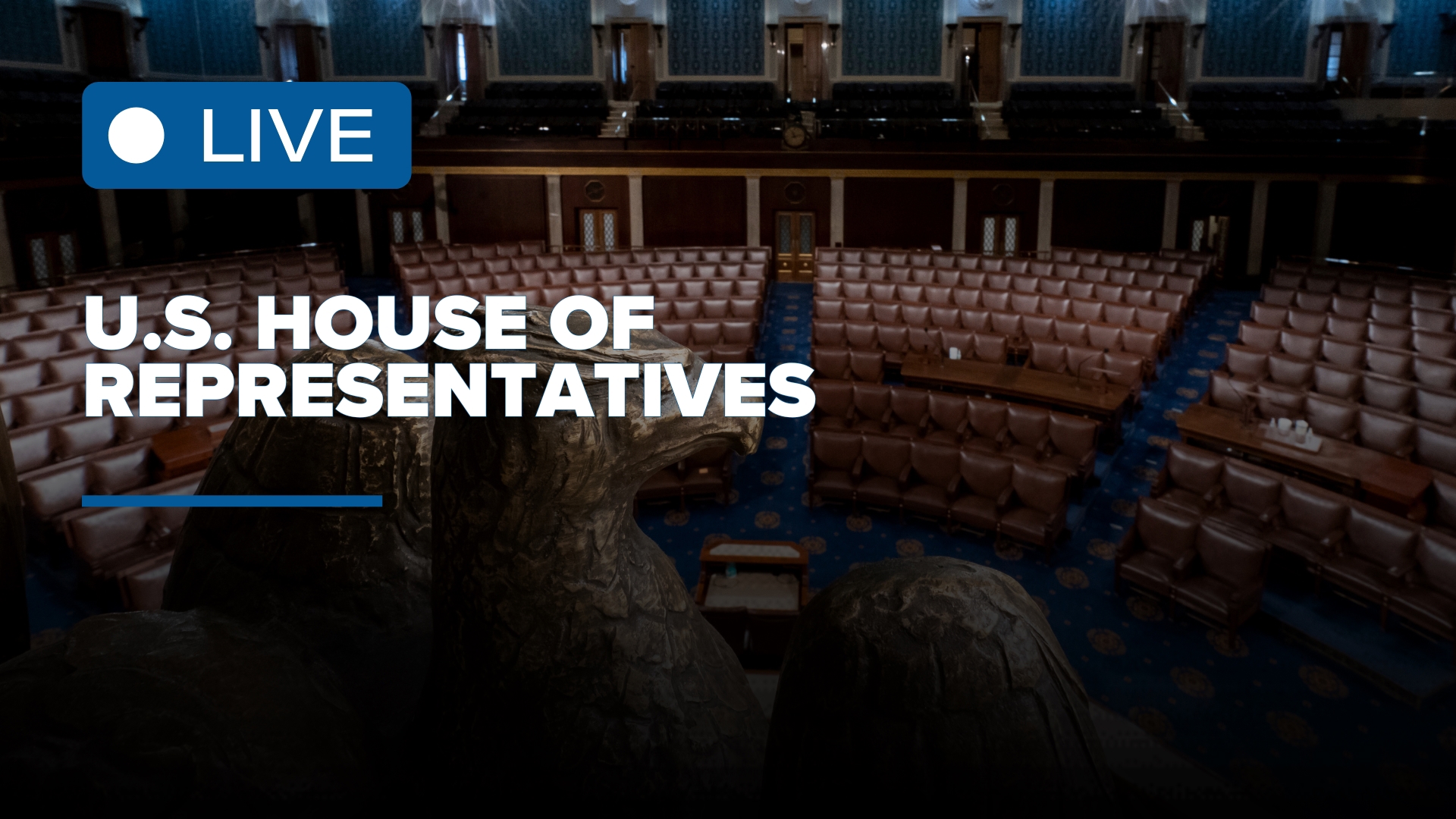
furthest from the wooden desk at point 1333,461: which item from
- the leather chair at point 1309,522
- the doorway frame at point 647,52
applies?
the doorway frame at point 647,52

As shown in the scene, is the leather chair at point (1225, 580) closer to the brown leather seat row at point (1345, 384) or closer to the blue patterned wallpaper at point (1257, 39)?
the brown leather seat row at point (1345, 384)

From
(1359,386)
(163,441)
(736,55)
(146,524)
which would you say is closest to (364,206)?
(736,55)

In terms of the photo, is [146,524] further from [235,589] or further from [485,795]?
[485,795]

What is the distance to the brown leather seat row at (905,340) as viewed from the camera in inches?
358

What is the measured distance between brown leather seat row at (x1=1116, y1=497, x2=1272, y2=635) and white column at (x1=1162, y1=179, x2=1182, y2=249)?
11734mm

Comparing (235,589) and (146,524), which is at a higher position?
(235,589)

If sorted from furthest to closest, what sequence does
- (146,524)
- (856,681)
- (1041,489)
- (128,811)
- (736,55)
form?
(736,55) → (1041,489) → (146,524) → (856,681) → (128,811)

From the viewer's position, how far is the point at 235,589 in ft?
5.03

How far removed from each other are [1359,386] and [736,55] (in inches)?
596

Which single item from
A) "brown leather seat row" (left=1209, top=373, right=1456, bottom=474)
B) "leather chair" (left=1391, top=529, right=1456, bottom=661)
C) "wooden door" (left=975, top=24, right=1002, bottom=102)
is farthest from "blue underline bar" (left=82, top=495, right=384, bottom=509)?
"wooden door" (left=975, top=24, right=1002, bottom=102)

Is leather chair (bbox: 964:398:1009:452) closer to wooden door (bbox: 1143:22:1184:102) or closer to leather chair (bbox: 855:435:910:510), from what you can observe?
leather chair (bbox: 855:435:910:510)

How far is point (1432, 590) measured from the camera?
5129 mm

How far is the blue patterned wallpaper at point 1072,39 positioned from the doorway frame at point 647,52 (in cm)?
778

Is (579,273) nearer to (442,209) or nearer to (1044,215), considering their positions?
(442,209)
